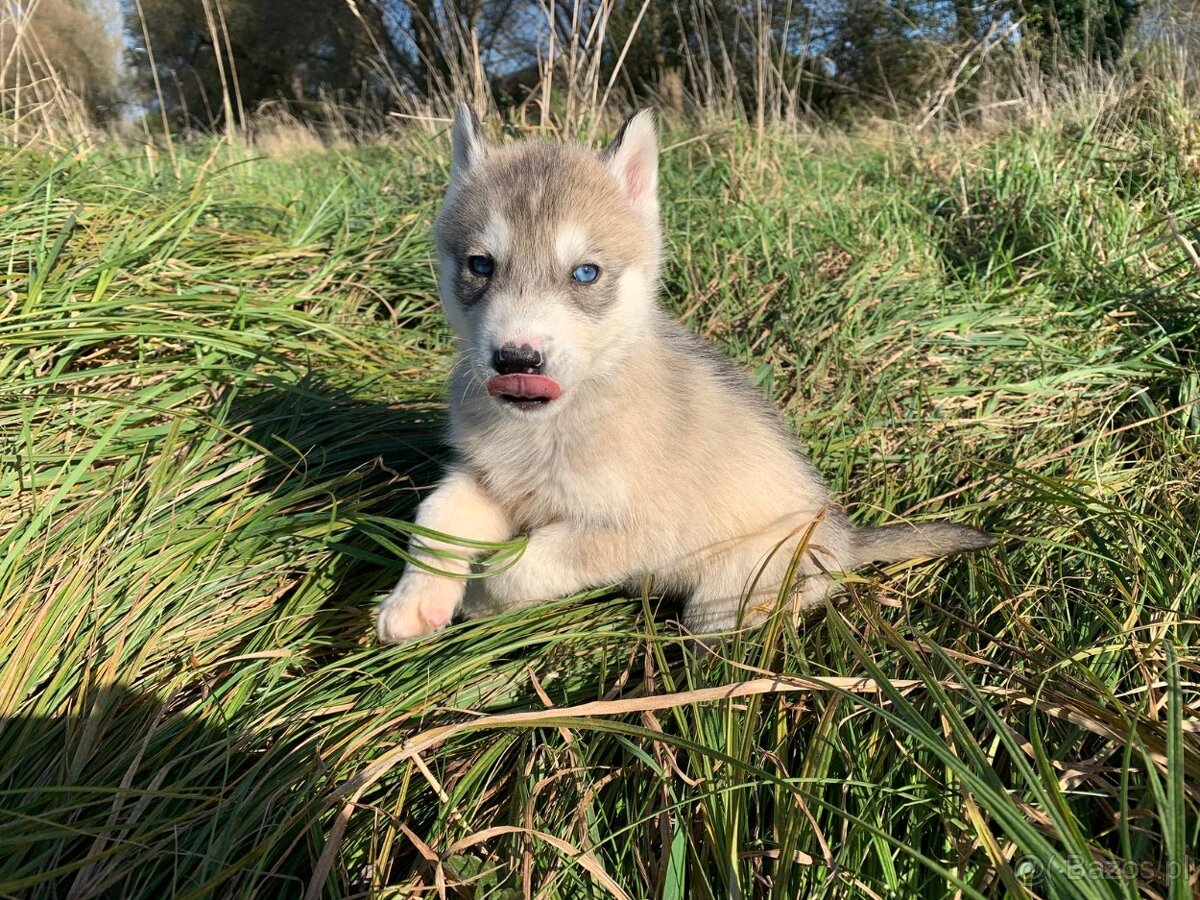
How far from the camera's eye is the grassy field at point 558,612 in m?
1.53

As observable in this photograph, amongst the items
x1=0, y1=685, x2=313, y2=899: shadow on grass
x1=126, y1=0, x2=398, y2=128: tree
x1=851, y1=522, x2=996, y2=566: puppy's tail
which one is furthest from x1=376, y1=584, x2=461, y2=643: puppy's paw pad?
x1=126, y1=0, x2=398, y2=128: tree

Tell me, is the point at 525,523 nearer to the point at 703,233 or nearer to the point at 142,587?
the point at 142,587

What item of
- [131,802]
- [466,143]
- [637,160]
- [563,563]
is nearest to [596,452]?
[563,563]

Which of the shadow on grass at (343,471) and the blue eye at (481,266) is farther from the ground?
the blue eye at (481,266)

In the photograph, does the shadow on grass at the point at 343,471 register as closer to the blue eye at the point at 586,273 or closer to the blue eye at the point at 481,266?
the blue eye at the point at 481,266

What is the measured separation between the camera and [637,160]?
8.04ft

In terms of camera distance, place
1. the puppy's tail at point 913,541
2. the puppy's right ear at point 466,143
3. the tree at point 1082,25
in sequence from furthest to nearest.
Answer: the tree at point 1082,25, the puppy's right ear at point 466,143, the puppy's tail at point 913,541

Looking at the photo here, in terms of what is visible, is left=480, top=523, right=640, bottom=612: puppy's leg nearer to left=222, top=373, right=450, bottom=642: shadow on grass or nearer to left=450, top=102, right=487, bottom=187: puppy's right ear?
left=222, top=373, right=450, bottom=642: shadow on grass

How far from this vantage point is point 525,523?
2.34 m

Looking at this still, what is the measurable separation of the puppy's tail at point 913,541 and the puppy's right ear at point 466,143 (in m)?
1.73

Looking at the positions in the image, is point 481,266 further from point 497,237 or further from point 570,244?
point 570,244

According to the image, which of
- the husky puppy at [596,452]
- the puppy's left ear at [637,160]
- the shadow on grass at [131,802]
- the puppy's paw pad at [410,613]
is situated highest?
the puppy's left ear at [637,160]

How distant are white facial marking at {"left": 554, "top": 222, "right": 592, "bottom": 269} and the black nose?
14.5 inches

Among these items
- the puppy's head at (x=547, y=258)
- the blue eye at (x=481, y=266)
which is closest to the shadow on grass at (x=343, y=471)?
the puppy's head at (x=547, y=258)
